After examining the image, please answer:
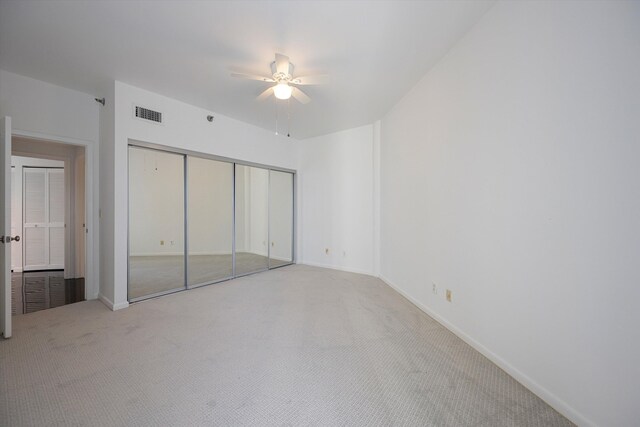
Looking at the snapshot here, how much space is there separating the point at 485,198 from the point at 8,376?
3.83 m

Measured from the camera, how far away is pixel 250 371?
70.8 inches

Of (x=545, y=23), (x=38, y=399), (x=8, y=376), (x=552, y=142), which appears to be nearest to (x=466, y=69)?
(x=545, y=23)

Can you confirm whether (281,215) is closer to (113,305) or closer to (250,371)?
(113,305)

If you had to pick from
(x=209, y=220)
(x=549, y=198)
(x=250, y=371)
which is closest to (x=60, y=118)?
(x=209, y=220)

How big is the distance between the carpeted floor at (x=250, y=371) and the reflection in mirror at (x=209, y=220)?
1.06m

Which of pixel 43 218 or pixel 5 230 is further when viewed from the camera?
pixel 43 218

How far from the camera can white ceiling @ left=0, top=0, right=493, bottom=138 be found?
1.90 metres

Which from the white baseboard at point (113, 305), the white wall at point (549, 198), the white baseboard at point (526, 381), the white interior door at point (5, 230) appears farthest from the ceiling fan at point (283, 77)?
the white baseboard at point (113, 305)

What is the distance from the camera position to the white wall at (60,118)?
2770 millimetres

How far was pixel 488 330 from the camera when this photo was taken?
1.96m

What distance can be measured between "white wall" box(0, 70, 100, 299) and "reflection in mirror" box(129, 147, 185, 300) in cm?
65

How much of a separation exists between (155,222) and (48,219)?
3172mm

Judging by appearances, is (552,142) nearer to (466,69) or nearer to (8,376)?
(466,69)

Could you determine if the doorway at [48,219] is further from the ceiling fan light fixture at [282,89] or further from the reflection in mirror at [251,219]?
the ceiling fan light fixture at [282,89]
